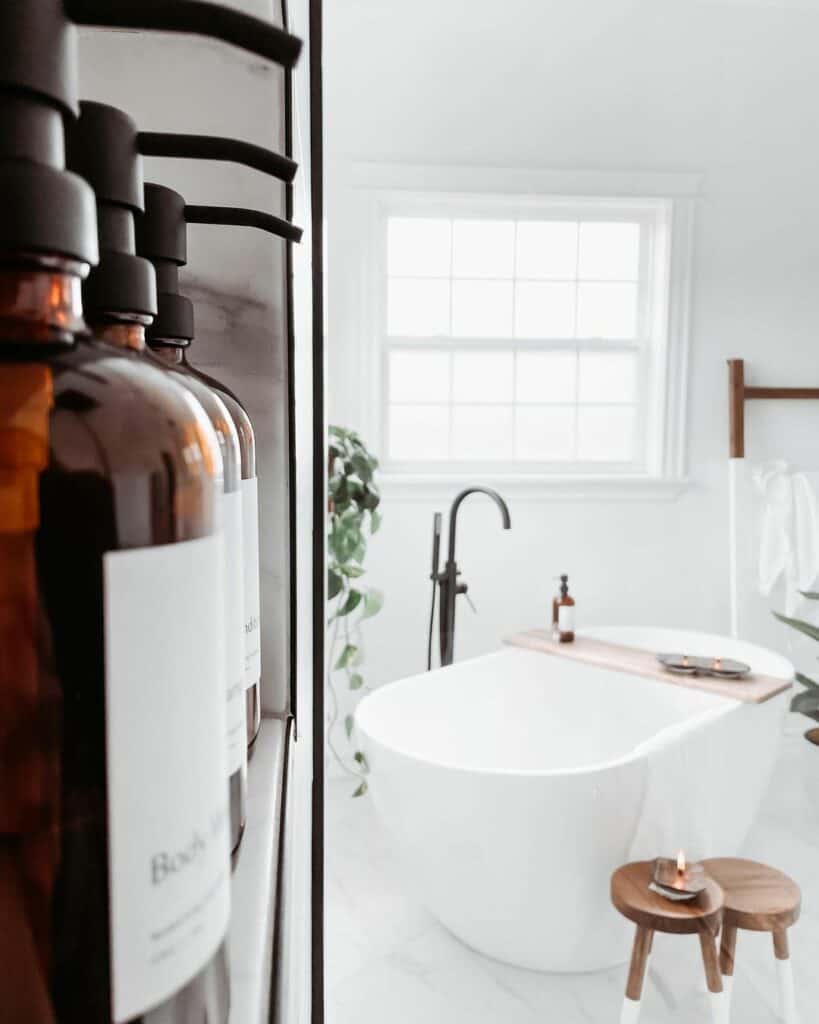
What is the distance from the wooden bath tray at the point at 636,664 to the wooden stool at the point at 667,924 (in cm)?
78

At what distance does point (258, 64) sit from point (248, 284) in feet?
0.36

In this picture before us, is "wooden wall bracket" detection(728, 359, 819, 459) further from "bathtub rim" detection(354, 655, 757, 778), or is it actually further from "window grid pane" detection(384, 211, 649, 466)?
"bathtub rim" detection(354, 655, 757, 778)

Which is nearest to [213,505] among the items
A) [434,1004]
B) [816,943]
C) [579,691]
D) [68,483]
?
[68,483]

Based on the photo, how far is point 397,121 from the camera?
297cm

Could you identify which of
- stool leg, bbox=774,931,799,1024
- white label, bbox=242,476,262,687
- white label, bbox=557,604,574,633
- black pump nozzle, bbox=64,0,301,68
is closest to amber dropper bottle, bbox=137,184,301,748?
white label, bbox=242,476,262,687

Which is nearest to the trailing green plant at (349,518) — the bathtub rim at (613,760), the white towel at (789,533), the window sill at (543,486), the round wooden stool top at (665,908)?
the bathtub rim at (613,760)

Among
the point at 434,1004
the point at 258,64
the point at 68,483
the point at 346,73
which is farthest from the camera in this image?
the point at 346,73

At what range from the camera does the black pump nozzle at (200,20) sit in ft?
0.65

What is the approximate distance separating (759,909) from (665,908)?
0.20 m

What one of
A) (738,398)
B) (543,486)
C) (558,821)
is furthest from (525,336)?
(558,821)

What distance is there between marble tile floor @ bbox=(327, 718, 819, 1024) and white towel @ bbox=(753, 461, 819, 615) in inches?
39.1

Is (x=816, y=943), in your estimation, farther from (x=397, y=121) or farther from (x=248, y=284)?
(x=397, y=121)

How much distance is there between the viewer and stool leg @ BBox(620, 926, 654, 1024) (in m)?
1.64

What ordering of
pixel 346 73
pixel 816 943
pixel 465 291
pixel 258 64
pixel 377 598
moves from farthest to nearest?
pixel 465 291 < pixel 346 73 < pixel 377 598 < pixel 816 943 < pixel 258 64
